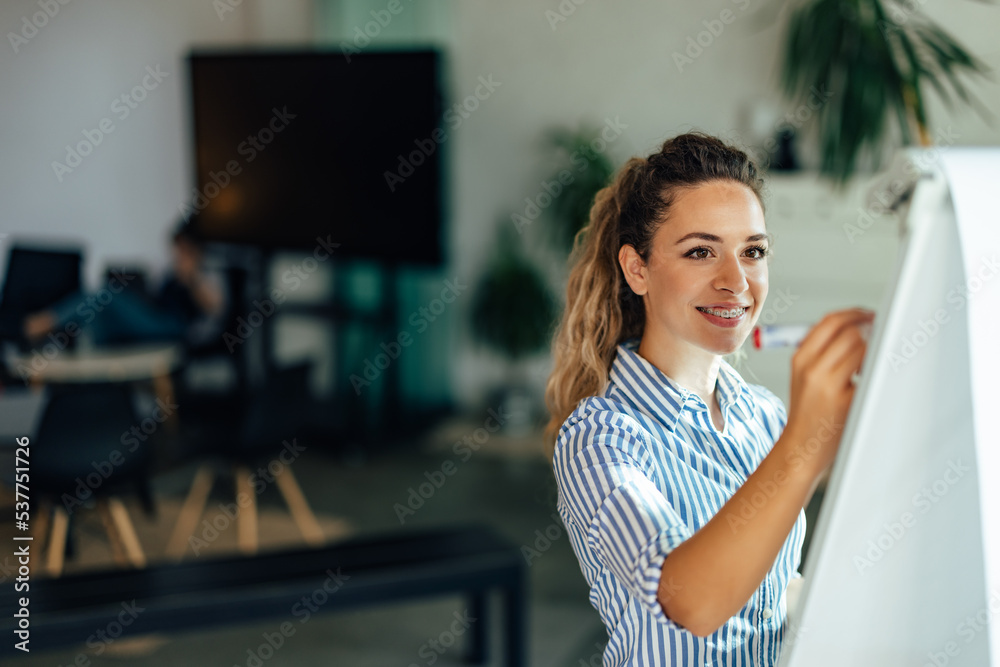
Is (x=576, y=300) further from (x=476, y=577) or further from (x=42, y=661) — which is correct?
(x=42, y=661)

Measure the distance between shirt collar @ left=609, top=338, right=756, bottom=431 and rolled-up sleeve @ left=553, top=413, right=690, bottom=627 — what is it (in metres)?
0.05

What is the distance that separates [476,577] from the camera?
2.60 meters

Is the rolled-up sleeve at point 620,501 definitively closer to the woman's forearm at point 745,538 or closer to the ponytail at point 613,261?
the woman's forearm at point 745,538

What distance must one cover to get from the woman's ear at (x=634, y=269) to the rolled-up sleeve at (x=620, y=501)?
0.14m

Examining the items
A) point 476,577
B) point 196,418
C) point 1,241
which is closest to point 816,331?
point 476,577

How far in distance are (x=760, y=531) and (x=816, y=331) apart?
162 millimetres

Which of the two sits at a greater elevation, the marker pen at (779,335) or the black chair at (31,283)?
the marker pen at (779,335)

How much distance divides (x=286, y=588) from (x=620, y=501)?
1840 mm

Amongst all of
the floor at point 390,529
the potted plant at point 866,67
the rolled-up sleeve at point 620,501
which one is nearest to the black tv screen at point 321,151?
the floor at point 390,529

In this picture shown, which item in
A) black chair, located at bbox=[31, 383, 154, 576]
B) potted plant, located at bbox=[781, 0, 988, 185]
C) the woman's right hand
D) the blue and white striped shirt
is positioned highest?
potted plant, located at bbox=[781, 0, 988, 185]

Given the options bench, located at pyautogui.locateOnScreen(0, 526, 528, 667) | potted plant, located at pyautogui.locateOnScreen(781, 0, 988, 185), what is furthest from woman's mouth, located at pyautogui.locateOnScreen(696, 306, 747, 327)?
potted plant, located at pyautogui.locateOnScreen(781, 0, 988, 185)

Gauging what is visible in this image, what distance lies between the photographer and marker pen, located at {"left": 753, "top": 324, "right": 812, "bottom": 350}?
724 mm

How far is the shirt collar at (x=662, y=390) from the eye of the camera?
2.97ft

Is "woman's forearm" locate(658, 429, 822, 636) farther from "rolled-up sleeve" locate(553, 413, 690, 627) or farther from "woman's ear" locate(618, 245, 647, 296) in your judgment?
"woman's ear" locate(618, 245, 647, 296)
